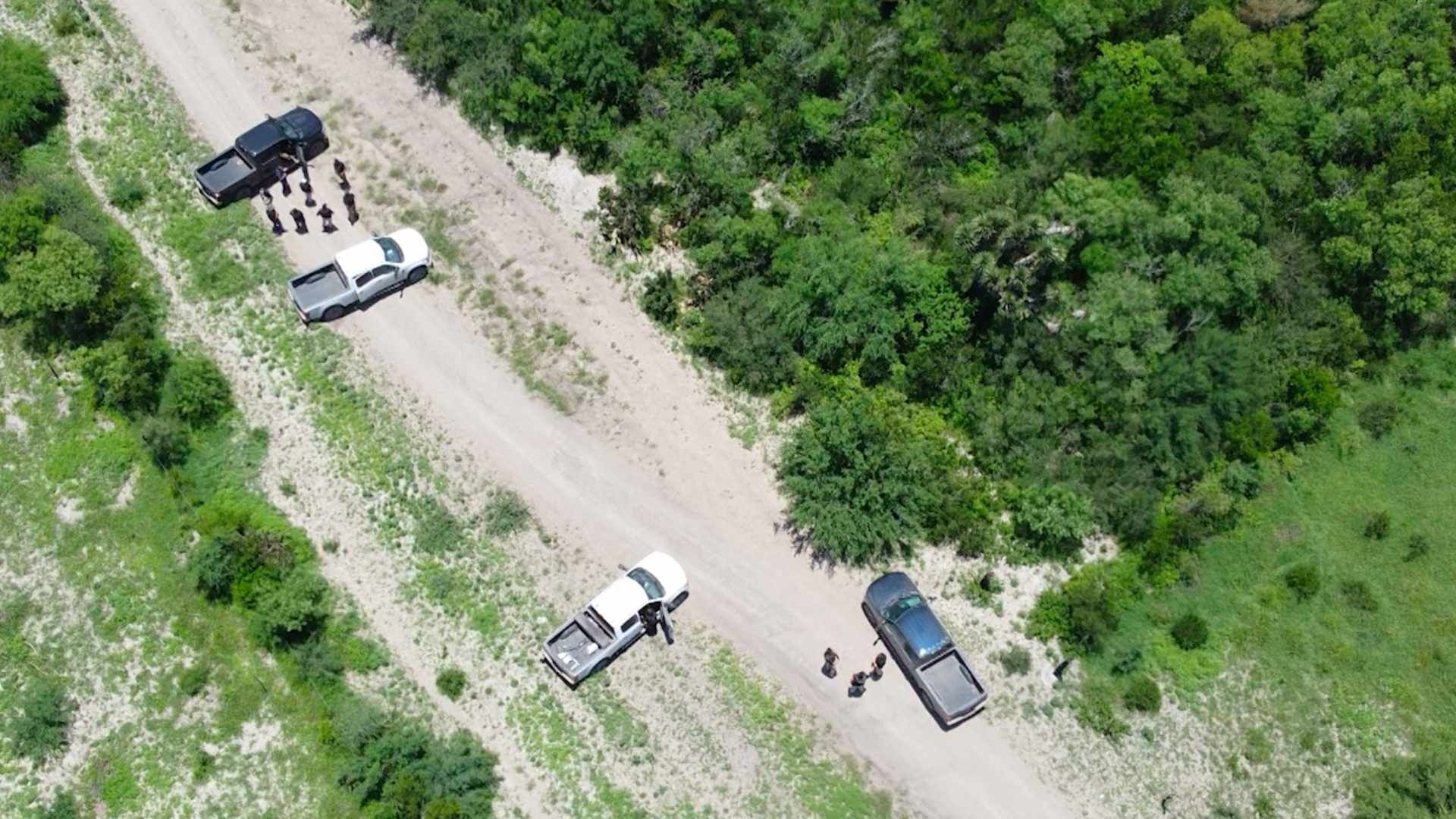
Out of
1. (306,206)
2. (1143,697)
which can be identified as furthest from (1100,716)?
(306,206)

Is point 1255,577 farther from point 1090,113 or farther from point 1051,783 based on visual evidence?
point 1090,113

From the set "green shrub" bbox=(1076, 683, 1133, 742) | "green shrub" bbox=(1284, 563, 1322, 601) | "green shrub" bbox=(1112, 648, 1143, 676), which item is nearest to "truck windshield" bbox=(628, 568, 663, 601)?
"green shrub" bbox=(1076, 683, 1133, 742)

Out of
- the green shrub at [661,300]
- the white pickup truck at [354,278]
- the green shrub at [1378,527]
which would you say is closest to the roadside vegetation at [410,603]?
the white pickup truck at [354,278]

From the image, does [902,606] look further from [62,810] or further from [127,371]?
[127,371]

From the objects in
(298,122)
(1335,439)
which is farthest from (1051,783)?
(298,122)

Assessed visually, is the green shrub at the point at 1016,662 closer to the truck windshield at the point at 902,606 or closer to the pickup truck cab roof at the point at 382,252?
the truck windshield at the point at 902,606

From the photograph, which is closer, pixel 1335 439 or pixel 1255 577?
pixel 1255 577

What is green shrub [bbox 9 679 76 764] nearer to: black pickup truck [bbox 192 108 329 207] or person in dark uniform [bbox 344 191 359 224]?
black pickup truck [bbox 192 108 329 207]
